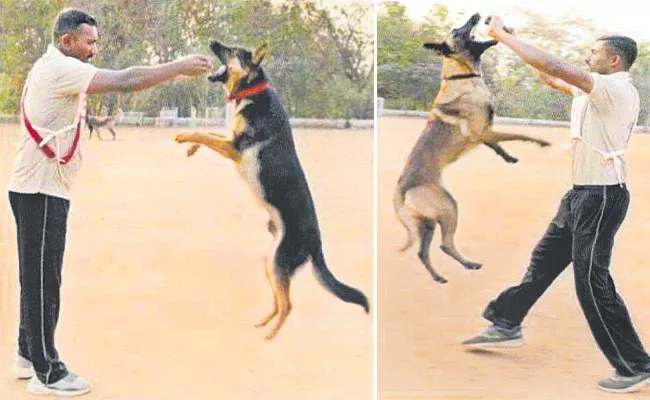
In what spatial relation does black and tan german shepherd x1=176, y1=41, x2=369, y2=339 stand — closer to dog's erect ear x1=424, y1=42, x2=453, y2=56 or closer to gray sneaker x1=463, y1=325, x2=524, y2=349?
gray sneaker x1=463, y1=325, x2=524, y2=349

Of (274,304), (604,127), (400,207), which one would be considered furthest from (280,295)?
(604,127)

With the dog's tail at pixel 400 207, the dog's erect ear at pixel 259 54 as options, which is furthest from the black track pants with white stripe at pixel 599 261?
the dog's erect ear at pixel 259 54

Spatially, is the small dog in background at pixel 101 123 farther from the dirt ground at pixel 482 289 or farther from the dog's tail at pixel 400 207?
the dog's tail at pixel 400 207

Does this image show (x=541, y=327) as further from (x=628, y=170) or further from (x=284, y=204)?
(x=284, y=204)

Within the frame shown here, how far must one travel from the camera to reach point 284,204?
7234 mm

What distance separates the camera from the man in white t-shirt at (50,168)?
22.6ft

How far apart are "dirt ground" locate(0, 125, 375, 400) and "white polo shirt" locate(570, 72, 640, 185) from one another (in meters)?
1.11

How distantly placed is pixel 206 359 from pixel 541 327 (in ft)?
5.76

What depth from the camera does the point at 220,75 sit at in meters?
7.14

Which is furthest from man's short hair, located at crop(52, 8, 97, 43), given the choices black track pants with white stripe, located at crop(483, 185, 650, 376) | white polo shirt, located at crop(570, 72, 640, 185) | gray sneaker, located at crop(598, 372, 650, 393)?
gray sneaker, located at crop(598, 372, 650, 393)

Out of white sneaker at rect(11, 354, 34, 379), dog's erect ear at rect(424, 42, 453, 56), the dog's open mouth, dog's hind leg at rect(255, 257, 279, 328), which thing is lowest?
white sneaker at rect(11, 354, 34, 379)

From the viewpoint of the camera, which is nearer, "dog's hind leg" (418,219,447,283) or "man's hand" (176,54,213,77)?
"man's hand" (176,54,213,77)

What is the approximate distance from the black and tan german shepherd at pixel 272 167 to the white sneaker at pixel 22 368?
121 cm

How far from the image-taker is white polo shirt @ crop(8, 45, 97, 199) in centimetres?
687
